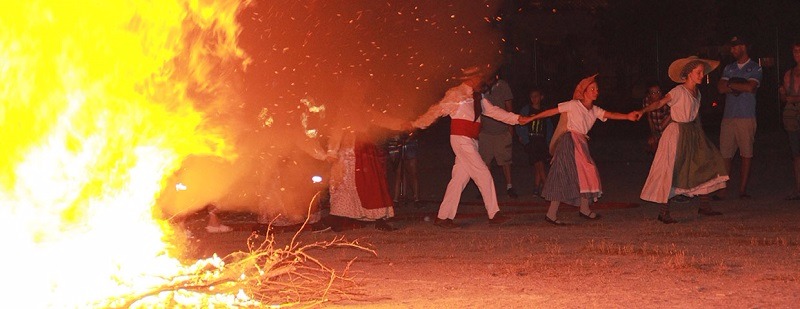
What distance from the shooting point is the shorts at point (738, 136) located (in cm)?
1387

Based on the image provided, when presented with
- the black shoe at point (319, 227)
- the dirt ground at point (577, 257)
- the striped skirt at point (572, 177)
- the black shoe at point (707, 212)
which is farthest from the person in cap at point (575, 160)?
the black shoe at point (319, 227)

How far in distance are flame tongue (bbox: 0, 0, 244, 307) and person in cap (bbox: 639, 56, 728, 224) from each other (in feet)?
18.0

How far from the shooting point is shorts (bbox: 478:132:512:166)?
15.0 meters

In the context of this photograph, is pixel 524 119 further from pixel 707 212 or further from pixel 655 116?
pixel 655 116

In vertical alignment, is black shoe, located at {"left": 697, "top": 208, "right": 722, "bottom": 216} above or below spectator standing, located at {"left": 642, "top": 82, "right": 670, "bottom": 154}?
below

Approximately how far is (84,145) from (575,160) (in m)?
5.66

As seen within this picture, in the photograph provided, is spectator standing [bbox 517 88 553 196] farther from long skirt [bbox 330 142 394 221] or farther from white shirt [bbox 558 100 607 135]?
long skirt [bbox 330 142 394 221]

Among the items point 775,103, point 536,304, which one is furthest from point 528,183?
point 775,103

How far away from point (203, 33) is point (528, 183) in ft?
32.2

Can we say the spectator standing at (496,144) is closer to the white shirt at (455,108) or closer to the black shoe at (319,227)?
the white shirt at (455,108)

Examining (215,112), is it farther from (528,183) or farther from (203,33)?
(528,183)

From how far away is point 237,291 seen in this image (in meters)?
6.86

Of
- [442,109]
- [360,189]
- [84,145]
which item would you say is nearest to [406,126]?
[442,109]

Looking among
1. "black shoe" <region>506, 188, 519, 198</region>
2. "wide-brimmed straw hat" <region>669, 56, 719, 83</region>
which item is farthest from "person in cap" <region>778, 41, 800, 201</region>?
"black shoe" <region>506, 188, 519, 198</region>
